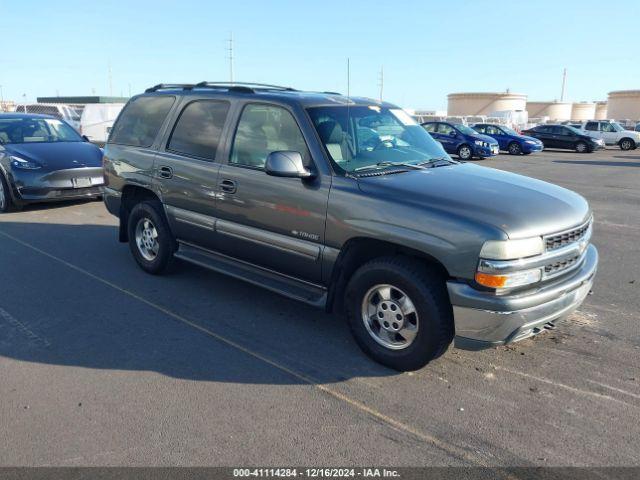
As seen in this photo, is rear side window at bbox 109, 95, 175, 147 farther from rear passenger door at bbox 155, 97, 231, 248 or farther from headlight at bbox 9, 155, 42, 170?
headlight at bbox 9, 155, 42, 170

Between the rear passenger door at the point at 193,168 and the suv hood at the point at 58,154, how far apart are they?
4.40 m

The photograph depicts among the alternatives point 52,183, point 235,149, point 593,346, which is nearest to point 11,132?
point 52,183

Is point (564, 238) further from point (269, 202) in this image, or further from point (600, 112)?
point (600, 112)

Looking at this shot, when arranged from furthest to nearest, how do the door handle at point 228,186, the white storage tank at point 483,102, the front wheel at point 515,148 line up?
1. the white storage tank at point 483,102
2. the front wheel at point 515,148
3. the door handle at point 228,186

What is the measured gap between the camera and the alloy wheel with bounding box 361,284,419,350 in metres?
3.66

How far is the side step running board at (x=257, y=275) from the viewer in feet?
13.6

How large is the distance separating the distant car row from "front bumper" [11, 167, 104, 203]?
42.6 ft

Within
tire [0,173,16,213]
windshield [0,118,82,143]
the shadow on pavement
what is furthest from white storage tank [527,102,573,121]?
the shadow on pavement

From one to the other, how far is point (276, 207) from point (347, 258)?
752mm

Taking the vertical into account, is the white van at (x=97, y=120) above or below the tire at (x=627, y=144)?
above

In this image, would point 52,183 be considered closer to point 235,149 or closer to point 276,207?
point 235,149

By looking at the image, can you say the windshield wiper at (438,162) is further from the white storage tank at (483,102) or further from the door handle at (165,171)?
the white storage tank at (483,102)

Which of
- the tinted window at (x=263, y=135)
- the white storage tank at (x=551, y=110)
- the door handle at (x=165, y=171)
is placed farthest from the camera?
the white storage tank at (x=551, y=110)

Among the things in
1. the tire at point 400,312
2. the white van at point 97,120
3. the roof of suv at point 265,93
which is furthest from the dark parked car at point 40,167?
the white van at point 97,120
